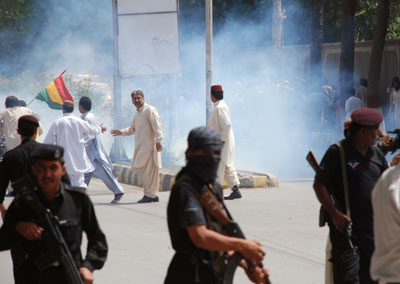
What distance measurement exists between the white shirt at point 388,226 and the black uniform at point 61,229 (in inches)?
50.5

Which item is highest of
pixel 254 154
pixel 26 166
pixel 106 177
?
pixel 26 166

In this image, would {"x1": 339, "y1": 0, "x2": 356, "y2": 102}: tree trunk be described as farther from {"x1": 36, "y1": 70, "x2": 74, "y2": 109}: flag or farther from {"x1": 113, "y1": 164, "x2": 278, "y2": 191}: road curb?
{"x1": 36, "y1": 70, "x2": 74, "y2": 109}: flag

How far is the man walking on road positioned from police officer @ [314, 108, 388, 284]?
5.99 meters

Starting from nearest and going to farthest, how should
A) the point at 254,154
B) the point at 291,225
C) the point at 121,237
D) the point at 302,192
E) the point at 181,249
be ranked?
the point at 181,249, the point at 121,237, the point at 291,225, the point at 302,192, the point at 254,154

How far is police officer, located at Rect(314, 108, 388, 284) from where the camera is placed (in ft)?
15.1

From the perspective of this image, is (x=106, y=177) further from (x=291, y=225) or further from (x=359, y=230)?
(x=359, y=230)

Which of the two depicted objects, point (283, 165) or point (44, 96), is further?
point (283, 165)

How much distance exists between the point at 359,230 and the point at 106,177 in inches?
261

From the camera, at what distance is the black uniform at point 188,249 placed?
3379 millimetres

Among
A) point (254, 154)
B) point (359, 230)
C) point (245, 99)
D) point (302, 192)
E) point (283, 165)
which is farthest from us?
point (245, 99)

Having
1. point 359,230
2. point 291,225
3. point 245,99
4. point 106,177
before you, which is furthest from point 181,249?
point 245,99

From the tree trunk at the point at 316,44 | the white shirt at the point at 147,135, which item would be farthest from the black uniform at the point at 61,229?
the tree trunk at the point at 316,44

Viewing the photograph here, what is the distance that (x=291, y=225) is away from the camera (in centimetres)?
895

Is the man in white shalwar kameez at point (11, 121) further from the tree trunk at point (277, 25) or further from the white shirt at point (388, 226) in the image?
the tree trunk at point (277, 25)
